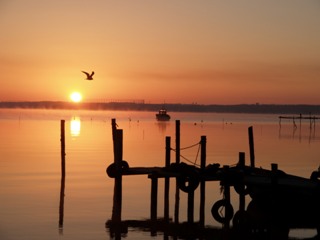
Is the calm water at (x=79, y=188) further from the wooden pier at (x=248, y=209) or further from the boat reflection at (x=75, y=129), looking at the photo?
the boat reflection at (x=75, y=129)

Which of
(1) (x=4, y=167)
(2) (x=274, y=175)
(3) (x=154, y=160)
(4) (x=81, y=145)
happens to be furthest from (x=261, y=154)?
(2) (x=274, y=175)

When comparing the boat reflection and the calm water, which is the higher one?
the boat reflection

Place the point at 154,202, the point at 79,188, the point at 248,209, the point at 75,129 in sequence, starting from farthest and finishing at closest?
the point at 75,129, the point at 79,188, the point at 154,202, the point at 248,209

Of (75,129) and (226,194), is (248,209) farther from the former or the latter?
(75,129)

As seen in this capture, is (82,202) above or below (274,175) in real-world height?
below

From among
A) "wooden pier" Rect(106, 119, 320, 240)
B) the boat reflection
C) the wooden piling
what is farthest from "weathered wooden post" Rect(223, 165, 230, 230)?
the boat reflection

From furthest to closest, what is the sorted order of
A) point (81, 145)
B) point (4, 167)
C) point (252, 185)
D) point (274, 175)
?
point (81, 145)
point (4, 167)
point (252, 185)
point (274, 175)

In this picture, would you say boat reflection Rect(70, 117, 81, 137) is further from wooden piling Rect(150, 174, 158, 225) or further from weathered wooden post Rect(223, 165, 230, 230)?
weathered wooden post Rect(223, 165, 230, 230)

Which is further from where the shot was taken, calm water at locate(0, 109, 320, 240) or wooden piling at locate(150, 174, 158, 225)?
wooden piling at locate(150, 174, 158, 225)

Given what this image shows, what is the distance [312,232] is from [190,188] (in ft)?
15.1

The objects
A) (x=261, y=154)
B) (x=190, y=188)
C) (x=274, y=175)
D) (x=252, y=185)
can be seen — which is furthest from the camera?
(x=261, y=154)

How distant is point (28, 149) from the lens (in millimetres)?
49594

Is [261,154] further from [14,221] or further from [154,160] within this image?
[14,221]

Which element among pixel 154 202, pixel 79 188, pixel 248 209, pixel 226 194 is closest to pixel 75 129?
pixel 79 188
